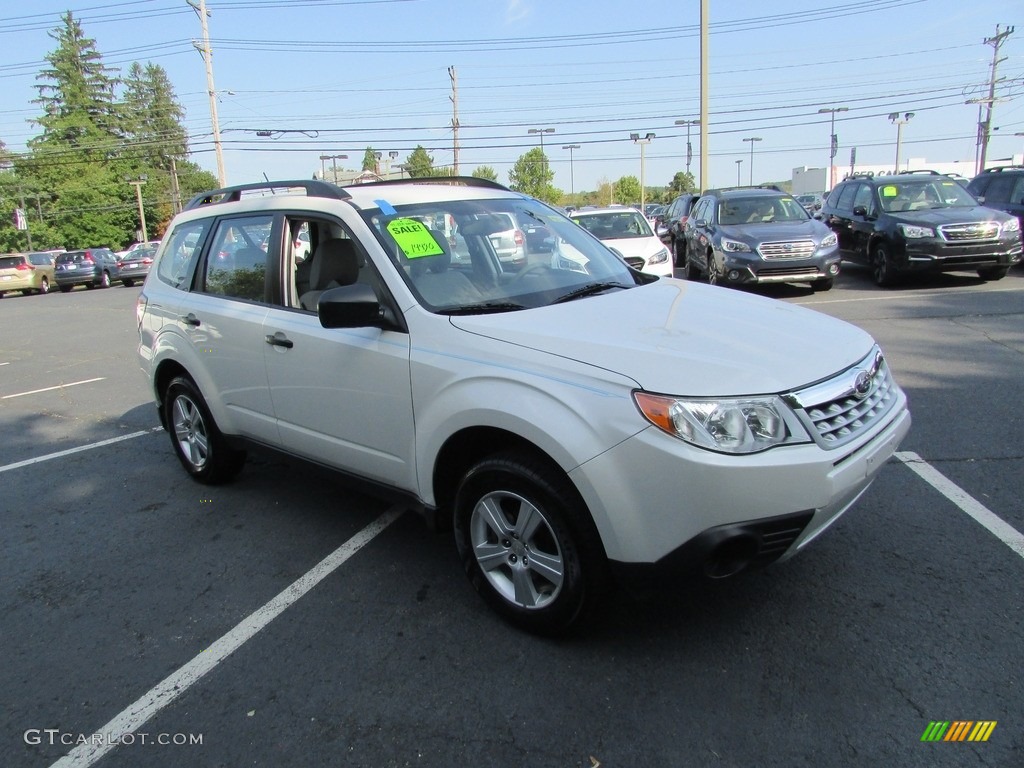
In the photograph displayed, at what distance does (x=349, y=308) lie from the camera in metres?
3.14

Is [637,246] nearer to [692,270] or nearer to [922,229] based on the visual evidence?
[692,270]

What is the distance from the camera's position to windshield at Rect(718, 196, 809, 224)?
40.6 ft

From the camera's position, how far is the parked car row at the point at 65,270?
28.8m

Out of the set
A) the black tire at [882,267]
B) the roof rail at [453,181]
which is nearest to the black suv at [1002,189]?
the black tire at [882,267]

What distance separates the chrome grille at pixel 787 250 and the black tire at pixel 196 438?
8.74m

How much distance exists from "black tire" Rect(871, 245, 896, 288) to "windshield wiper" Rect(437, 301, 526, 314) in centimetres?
1054

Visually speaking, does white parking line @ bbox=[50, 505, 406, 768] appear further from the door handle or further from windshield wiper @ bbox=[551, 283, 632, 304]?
windshield wiper @ bbox=[551, 283, 632, 304]

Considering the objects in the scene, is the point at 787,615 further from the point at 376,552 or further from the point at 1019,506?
the point at 376,552

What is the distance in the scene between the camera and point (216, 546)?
409 cm

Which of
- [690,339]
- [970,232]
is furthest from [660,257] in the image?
[690,339]

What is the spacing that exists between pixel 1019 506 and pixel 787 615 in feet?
5.63

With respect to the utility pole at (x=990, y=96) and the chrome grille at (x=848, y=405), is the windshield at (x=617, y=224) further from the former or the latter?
Answer: the utility pole at (x=990, y=96)

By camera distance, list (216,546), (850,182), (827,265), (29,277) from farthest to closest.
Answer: (29,277) → (850,182) → (827,265) → (216,546)

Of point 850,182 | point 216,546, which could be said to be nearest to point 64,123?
point 850,182
